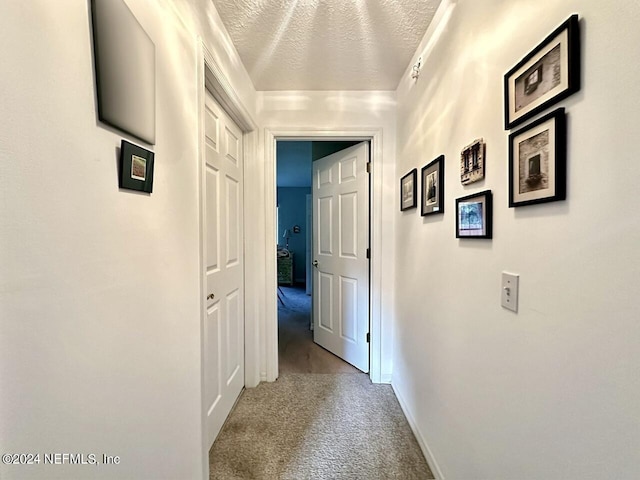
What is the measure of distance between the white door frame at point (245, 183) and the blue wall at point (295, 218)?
15.1ft

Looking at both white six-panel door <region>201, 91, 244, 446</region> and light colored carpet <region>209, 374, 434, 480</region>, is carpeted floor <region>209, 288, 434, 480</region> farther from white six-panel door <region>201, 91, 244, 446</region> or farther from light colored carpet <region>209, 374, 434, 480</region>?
white six-panel door <region>201, 91, 244, 446</region>

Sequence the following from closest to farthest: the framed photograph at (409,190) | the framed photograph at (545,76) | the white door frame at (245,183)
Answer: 1. the framed photograph at (545,76)
2. the white door frame at (245,183)
3. the framed photograph at (409,190)

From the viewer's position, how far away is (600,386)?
0.58m

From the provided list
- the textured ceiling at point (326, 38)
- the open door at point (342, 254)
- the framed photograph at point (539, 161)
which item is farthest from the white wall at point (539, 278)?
the open door at point (342, 254)

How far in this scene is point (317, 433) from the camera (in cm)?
171

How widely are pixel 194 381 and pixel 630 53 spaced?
1.65 meters

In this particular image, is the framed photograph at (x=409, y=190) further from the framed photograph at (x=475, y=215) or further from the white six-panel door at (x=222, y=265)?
the white six-panel door at (x=222, y=265)

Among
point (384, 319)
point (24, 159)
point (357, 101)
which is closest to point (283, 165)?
point (357, 101)

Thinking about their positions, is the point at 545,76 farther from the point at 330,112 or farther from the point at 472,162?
the point at 330,112

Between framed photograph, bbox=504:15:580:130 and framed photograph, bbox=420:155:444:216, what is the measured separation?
0.52 metres

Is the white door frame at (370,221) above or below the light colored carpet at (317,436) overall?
above

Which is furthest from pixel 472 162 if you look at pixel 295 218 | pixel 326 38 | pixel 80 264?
pixel 295 218

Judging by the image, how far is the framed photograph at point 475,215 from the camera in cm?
97

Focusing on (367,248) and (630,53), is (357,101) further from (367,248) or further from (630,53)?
(630,53)
